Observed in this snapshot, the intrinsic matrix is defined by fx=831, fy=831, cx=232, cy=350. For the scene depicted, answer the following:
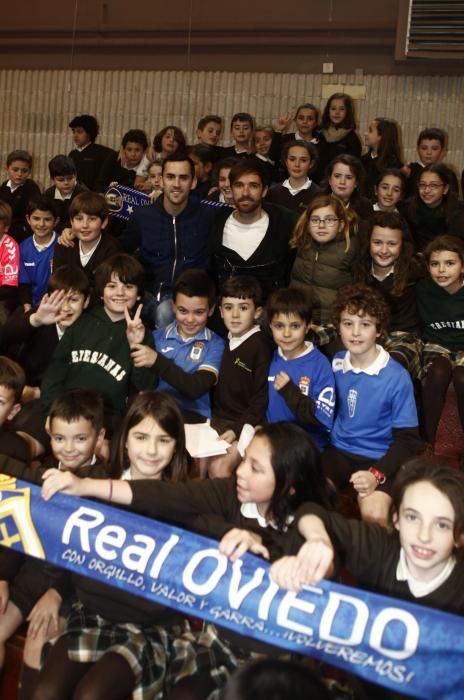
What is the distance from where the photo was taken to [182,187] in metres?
4.70

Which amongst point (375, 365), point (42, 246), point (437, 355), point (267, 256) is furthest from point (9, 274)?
point (437, 355)

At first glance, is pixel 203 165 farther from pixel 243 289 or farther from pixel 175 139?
pixel 243 289

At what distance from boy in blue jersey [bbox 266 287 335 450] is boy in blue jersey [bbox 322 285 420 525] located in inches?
3.0

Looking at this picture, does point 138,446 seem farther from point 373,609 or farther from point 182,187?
point 182,187

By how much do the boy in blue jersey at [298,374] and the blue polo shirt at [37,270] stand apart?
5.52 ft

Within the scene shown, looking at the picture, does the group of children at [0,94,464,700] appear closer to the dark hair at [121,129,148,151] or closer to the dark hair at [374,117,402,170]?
the dark hair at [374,117,402,170]

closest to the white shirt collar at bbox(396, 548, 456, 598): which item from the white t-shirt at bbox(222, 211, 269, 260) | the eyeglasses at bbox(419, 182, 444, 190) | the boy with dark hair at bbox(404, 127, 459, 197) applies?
the white t-shirt at bbox(222, 211, 269, 260)

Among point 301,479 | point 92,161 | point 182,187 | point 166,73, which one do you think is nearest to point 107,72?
point 166,73

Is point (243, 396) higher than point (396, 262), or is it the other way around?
point (396, 262)

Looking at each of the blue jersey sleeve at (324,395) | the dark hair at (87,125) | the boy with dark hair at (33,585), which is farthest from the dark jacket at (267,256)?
the dark hair at (87,125)

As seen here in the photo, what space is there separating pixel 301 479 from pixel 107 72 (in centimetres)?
645

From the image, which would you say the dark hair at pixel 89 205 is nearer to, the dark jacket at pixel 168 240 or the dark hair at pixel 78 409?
the dark jacket at pixel 168 240

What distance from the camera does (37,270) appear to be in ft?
15.9

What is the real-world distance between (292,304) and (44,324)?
49.6 inches
